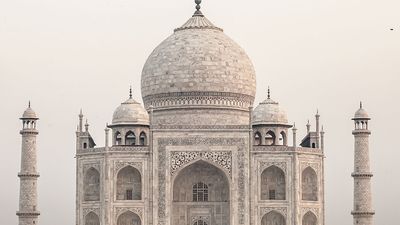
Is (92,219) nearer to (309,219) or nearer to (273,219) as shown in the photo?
(273,219)

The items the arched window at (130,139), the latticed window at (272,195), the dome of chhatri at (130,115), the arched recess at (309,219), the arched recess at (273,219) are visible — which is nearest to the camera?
the arched recess at (273,219)

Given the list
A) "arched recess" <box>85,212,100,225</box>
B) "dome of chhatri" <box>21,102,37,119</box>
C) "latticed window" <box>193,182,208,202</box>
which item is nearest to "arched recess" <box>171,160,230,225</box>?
"latticed window" <box>193,182,208,202</box>

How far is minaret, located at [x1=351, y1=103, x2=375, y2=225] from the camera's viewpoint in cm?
4125

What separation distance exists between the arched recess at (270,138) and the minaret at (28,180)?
7285 millimetres

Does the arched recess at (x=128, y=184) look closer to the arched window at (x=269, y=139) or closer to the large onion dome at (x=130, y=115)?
the large onion dome at (x=130, y=115)

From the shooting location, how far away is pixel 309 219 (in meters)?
40.6

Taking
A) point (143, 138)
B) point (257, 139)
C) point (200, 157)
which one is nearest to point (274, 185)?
point (257, 139)

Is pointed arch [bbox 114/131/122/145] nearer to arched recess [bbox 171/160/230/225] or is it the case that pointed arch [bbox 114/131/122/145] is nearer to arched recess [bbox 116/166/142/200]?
arched recess [bbox 116/166/142/200]

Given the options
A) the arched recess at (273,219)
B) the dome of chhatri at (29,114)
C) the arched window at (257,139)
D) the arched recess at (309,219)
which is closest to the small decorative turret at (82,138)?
the dome of chhatri at (29,114)

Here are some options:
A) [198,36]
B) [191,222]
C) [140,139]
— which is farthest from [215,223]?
[198,36]

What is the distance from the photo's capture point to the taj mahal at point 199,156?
39.8m

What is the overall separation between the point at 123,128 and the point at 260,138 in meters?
4.30

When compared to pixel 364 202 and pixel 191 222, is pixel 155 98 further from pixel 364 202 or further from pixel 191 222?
pixel 364 202

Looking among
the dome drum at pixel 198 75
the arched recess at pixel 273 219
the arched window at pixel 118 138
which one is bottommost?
the arched recess at pixel 273 219
